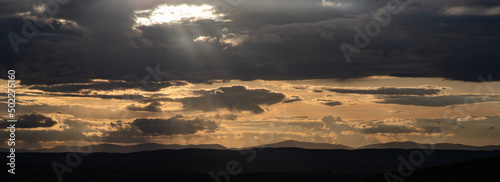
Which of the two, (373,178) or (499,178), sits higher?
(373,178)

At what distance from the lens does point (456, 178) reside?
69875mm

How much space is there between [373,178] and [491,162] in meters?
16.2

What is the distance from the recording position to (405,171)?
76.7 meters

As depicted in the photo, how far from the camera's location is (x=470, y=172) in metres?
70.6

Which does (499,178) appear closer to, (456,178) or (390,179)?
(456,178)

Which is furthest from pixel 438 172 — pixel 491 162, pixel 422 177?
pixel 491 162

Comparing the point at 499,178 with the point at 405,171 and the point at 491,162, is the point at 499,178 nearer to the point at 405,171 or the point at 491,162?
the point at 491,162

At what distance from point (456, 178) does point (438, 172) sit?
344 cm

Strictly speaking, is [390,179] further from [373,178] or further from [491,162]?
[491,162]

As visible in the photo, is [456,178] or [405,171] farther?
[405,171]

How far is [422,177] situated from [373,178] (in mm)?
6916

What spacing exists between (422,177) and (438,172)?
2.47 m

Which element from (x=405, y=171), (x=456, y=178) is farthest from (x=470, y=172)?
(x=405, y=171)

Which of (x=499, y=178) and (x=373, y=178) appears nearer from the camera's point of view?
(x=499, y=178)
